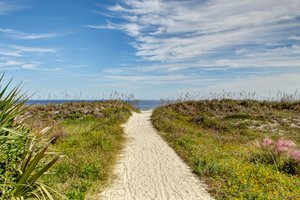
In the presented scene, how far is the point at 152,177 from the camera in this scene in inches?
429

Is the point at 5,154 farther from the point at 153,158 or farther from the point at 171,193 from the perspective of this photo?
the point at 153,158

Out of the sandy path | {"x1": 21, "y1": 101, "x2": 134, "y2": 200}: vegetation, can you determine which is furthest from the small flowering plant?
{"x1": 21, "y1": 101, "x2": 134, "y2": 200}: vegetation

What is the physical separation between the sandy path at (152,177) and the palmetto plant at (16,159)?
293cm

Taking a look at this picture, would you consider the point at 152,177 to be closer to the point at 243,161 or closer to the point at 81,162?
the point at 81,162

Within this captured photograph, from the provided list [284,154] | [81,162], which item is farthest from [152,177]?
[284,154]

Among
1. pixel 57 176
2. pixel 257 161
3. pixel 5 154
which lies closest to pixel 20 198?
pixel 5 154

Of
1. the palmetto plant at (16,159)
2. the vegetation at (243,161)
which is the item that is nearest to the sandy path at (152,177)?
the vegetation at (243,161)

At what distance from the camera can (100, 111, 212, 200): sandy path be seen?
29.9 ft

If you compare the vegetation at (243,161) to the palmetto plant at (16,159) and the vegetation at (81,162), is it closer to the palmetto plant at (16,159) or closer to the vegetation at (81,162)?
the vegetation at (81,162)

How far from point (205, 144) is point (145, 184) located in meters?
7.01

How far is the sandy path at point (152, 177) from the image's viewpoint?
29.9 ft

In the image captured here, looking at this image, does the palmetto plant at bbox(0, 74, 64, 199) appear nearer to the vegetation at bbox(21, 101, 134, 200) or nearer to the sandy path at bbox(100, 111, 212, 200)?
the vegetation at bbox(21, 101, 134, 200)

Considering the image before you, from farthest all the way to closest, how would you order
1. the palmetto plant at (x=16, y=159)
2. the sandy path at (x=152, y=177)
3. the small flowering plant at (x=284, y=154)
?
1. the small flowering plant at (x=284, y=154)
2. the sandy path at (x=152, y=177)
3. the palmetto plant at (x=16, y=159)

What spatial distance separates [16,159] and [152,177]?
5.46 m
